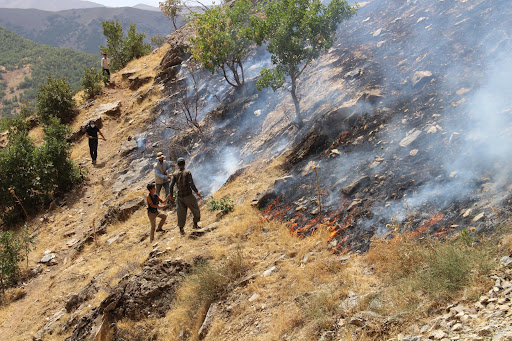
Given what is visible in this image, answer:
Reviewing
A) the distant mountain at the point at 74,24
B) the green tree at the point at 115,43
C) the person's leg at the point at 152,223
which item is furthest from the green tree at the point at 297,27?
the distant mountain at the point at 74,24

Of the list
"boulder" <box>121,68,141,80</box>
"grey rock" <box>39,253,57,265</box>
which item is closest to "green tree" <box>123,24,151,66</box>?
"boulder" <box>121,68,141,80</box>

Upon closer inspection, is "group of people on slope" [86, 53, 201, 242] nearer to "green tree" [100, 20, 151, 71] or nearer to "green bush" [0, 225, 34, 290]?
"green bush" [0, 225, 34, 290]

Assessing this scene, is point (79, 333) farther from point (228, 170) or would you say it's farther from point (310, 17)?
point (310, 17)

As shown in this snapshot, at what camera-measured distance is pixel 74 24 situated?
9562cm

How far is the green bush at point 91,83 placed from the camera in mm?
18812

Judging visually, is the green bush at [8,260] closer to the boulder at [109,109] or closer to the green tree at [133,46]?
the boulder at [109,109]

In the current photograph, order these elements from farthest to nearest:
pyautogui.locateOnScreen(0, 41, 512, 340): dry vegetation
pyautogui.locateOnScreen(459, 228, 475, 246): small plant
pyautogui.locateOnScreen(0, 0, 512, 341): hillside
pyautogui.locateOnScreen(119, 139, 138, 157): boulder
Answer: pyautogui.locateOnScreen(119, 139, 138, 157): boulder
pyautogui.locateOnScreen(459, 228, 475, 246): small plant
pyautogui.locateOnScreen(0, 0, 512, 341): hillside
pyautogui.locateOnScreen(0, 41, 512, 340): dry vegetation

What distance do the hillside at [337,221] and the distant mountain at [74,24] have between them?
3392 inches

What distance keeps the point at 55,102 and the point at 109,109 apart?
2905 millimetres

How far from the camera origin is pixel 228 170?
10.1 meters

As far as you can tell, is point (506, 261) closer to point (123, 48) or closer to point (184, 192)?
point (184, 192)

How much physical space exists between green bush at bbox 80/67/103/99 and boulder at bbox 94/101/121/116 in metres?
1.84

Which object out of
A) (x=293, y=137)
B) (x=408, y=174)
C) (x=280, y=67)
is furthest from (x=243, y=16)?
(x=408, y=174)

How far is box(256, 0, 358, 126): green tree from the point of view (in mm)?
8797
